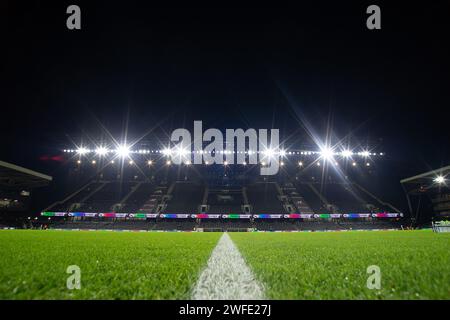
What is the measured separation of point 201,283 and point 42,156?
5293cm

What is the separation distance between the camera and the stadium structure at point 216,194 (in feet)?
134

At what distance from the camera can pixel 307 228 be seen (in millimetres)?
38469

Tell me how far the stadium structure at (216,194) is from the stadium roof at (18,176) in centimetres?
684

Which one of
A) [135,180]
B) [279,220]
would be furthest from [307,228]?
[135,180]

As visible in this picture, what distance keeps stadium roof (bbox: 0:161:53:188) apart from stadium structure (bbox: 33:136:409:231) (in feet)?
22.4

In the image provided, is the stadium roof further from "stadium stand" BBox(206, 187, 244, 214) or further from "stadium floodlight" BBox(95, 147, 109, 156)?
"stadium stand" BBox(206, 187, 244, 214)

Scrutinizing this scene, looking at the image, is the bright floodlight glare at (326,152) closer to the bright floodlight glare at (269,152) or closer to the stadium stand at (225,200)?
the bright floodlight glare at (269,152)

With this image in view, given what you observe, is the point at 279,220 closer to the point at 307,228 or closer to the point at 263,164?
the point at 307,228

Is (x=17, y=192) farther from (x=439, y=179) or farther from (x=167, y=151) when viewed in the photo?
(x=439, y=179)

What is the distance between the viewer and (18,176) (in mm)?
32125

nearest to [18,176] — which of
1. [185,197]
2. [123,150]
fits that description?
[123,150]

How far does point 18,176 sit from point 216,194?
33.0 metres

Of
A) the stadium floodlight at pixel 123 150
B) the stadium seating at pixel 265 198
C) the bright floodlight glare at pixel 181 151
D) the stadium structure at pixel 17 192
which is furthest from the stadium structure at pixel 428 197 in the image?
the stadium structure at pixel 17 192

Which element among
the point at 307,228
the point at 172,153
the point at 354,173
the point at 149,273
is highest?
the point at 172,153
